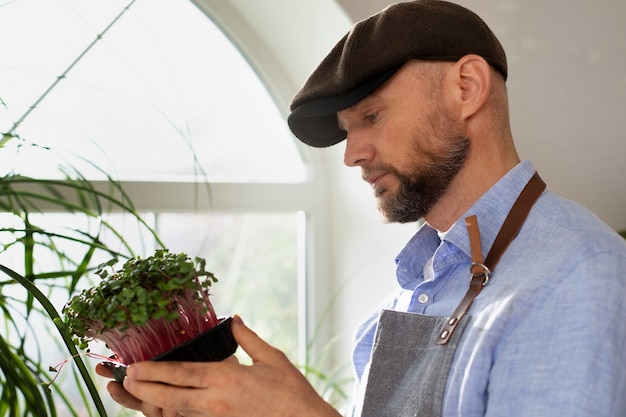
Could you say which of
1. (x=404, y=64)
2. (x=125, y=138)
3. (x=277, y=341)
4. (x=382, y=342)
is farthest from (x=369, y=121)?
(x=277, y=341)

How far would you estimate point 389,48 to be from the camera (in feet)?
4.38

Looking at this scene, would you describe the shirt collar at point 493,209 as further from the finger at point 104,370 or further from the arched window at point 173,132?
A: the arched window at point 173,132

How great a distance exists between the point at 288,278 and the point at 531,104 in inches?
32.3

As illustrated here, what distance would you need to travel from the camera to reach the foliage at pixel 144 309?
3.48 feet

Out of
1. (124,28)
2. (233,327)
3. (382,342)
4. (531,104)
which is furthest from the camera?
(531,104)

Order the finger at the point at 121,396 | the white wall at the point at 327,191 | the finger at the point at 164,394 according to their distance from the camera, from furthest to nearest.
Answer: the white wall at the point at 327,191 → the finger at the point at 121,396 → the finger at the point at 164,394

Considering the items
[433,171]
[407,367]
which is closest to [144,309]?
[407,367]

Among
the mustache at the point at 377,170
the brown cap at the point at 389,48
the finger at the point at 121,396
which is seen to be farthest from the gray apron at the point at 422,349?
the finger at the point at 121,396

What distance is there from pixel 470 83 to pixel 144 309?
67cm

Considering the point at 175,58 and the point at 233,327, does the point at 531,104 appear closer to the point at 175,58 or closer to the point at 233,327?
the point at 175,58

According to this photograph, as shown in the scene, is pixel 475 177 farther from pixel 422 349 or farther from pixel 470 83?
pixel 422 349

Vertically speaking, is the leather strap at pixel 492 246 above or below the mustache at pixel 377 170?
below

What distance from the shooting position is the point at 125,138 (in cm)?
206

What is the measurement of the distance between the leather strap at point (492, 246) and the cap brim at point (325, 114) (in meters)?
0.27
